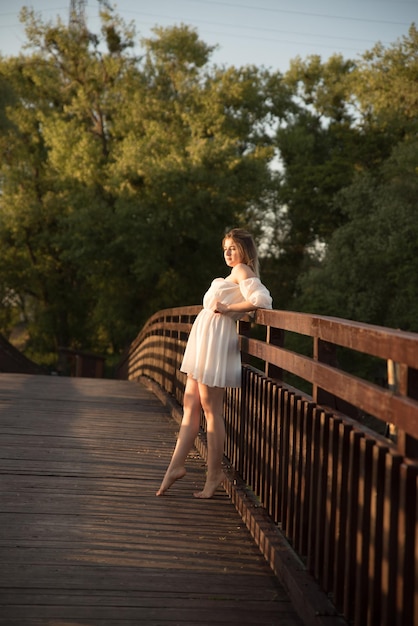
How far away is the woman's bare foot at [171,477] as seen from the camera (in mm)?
5922

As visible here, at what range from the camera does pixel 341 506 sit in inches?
141

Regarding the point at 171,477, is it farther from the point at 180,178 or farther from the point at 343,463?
the point at 180,178

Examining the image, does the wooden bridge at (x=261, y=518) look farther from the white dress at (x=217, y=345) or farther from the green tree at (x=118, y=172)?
the green tree at (x=118, y=172)

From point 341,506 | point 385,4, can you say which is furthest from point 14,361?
point 385,4

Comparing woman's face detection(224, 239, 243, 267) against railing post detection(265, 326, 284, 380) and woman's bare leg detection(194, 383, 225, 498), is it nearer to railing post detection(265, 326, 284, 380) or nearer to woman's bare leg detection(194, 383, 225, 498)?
railing post detection(265, 326, 284, 380)

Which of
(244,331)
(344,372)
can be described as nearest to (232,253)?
(244,331)

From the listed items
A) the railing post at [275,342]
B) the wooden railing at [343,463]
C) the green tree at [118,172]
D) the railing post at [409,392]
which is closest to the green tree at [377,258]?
the green tree at [118,172]

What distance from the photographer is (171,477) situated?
19.5 ft

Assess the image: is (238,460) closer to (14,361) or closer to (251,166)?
(14,361)

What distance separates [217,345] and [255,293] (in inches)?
18.6

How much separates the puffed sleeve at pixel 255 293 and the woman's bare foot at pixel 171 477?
1226 mm

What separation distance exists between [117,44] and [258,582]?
39.8m

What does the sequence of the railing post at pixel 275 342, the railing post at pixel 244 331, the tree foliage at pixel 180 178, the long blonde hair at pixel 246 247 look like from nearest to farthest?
the railing post at pixel 275 342 < the long blonde hair at pixel 246 247 < the railing post at pixel 244 331 < the tree foliage at pixel 180 178

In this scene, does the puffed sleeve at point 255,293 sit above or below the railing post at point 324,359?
above
